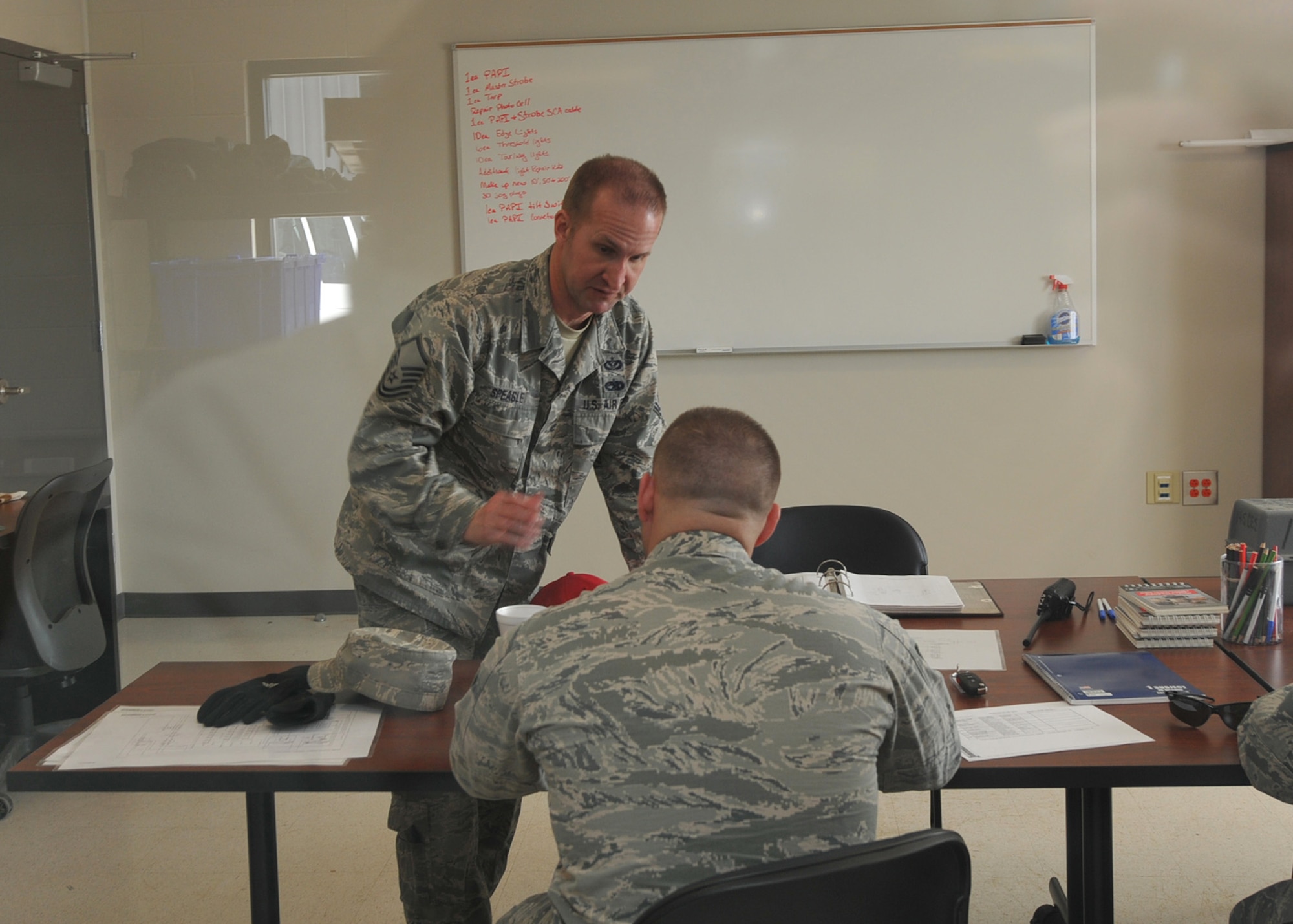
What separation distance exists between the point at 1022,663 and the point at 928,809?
47.8 inches

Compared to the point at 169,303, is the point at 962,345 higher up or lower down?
lower down

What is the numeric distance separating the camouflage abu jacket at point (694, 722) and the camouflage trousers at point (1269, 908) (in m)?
0.69

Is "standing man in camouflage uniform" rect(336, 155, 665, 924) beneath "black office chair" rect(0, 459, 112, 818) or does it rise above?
above

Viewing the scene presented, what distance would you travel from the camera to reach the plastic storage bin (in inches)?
169

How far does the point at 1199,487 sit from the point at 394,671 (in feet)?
12.1

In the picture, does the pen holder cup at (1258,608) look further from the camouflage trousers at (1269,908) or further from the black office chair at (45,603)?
the black office chair at (45,603)

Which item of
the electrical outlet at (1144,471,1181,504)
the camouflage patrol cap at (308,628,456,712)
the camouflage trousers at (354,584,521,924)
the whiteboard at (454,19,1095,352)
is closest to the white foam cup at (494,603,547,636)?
the camouflage patrol cap at (308,628,456,712)

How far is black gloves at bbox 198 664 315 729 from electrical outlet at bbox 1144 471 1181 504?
143 inches

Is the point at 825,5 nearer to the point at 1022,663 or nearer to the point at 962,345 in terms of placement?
the point at 962,345

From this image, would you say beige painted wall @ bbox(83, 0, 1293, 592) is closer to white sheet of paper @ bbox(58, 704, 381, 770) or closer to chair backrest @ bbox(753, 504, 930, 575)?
chair backrest @ bbox(753, 504, 930, 575)

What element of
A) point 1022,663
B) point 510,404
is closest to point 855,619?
point 1022,663

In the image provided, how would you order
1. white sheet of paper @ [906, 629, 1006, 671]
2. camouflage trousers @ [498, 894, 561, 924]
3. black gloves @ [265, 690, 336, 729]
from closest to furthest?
camouflage trousers @ [498, 894, 561, 924]
black gloves @ [265, 690, 336, 729]
white sheet of paper @ [906, 629, 1006, 671]

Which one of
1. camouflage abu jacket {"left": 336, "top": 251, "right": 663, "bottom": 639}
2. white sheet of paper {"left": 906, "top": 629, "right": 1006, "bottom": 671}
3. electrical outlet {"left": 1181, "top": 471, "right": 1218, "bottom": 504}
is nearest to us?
white sheet of paper {"left": 906, "top": 629, "right": 1006, "bottom": 671}

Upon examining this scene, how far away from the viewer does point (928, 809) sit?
8.99 ft
